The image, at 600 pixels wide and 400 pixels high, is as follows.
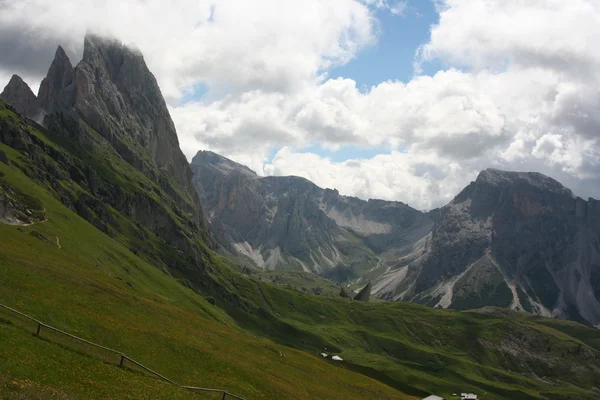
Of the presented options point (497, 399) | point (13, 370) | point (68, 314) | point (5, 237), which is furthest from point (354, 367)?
point (13, 370)

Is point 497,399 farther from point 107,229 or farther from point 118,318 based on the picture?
point 118,318

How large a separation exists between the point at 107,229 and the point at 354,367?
9736cm

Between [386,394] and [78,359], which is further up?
[78,359]

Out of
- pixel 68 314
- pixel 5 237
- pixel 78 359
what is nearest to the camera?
pixel 78 359

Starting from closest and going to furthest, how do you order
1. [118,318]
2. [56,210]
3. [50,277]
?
[118,318] → [50,277] → [56,210]

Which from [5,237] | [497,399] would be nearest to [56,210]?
[5,237]

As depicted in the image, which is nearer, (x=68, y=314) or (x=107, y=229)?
(x=68, y=314)

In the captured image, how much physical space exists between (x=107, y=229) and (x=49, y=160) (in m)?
36.8

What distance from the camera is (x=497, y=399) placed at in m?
181

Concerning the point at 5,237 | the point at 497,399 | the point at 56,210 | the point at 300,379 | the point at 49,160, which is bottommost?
the point at 497,399

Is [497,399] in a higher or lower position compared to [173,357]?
lower

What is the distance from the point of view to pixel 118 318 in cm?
5797

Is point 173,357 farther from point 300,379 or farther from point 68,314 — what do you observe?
point 300,379

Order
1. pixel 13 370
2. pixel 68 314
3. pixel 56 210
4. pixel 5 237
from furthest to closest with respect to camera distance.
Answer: pixel 56 210 < pixel 5 237 < pixel 68 314 < pixel 13 370
